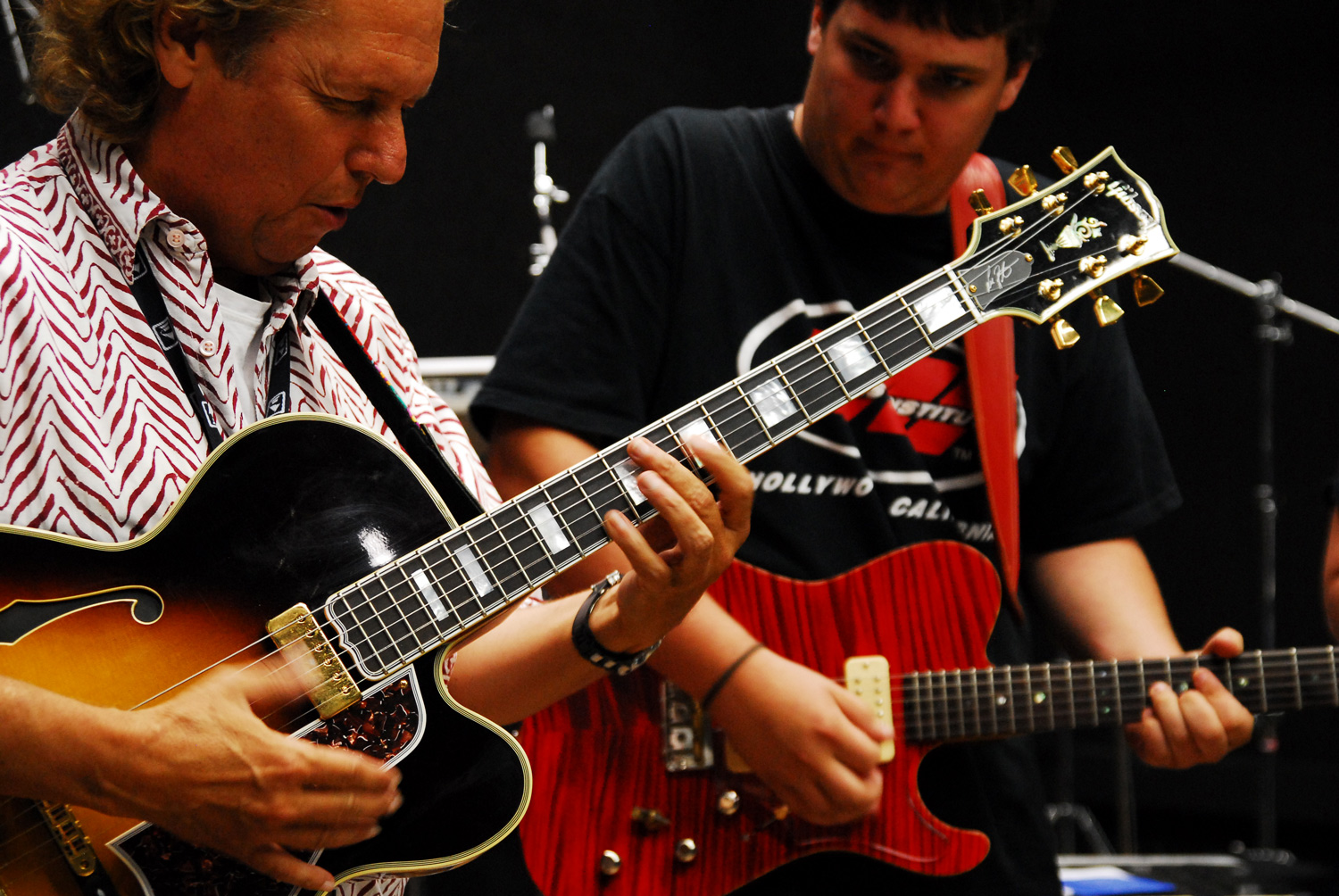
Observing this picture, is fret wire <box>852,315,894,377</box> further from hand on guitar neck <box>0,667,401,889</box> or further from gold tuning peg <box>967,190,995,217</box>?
hand on guitar neck <box>0,667,401,889</box>

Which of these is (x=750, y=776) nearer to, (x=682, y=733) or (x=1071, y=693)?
(x=682, y=733)

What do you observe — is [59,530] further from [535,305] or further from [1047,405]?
[1047,405]

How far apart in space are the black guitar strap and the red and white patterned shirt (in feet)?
0.18

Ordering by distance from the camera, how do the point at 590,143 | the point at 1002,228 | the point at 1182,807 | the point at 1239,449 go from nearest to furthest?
the point at 1002,228 < the point at 590,143 < the point at 1239,449 < the point at 1182,807

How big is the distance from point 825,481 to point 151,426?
0.91m

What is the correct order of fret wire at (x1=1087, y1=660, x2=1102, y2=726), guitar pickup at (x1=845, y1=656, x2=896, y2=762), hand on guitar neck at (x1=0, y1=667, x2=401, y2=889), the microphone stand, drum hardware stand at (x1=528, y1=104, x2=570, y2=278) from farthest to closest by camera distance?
the microphone stand < drum hardware stand at (x1=528, y1=104, x2=570, y2=278) < fret wire at (x1=1087, y1=660, x2=1102, y2=726) < guitar pickup at (x1=845, y1=656, x2=896, y2=762) < hand on guitar neck at (x1=0, y1=667, x2=401, y2=889)

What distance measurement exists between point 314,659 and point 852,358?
0.69 metres

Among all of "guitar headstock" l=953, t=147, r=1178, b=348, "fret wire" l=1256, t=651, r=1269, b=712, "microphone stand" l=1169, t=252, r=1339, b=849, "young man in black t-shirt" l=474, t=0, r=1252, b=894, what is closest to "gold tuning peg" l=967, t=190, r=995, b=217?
"guitar headstock" l=953, t=147, r=1178, b=348

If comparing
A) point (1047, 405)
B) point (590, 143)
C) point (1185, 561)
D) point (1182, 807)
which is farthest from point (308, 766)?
point (1182, 807)

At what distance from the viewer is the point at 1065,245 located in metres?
1.49

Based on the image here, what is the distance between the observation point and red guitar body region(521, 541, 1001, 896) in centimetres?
149

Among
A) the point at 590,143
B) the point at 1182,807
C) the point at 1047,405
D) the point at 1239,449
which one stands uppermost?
the point at 590,143

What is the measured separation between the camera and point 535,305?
63.8 inches

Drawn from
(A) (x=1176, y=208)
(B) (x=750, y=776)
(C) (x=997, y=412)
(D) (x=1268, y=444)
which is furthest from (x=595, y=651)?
(A) (x=1176, y=208)
